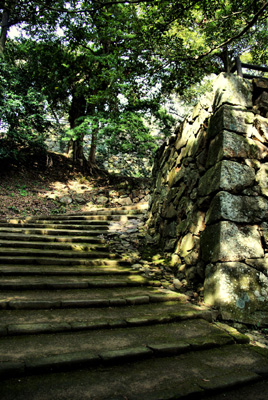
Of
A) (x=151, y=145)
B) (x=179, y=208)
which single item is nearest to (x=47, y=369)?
(x=179, y=208)

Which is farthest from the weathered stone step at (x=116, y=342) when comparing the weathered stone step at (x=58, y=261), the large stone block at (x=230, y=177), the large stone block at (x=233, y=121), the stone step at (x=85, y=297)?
the large stone block at (x=233, y=121)

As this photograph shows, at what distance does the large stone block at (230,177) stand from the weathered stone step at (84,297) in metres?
1.48

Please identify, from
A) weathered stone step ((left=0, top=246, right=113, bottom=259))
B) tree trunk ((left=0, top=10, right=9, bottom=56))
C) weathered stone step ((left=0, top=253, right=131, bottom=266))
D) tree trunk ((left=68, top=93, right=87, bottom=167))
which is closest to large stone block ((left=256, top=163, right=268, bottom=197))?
weathered stone step ((left=0, top=253, right=131, bottom=266))

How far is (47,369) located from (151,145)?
9.10 metres

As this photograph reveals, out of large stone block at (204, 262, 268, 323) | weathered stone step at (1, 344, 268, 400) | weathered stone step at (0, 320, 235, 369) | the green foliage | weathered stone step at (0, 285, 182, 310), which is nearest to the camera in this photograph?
weathered stone step at (1, 344, 268, 400)

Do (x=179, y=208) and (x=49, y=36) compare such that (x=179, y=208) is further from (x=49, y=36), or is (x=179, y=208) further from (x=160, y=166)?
(x=49, y=36)

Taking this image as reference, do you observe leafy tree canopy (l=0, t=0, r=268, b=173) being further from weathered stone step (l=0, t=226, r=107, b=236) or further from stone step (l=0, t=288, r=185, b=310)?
stone step (l=0, t=288, r=185, b=310)

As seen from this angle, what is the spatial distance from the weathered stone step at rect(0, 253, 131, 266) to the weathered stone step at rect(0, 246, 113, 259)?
0.10 metres

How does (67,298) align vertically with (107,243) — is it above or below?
below

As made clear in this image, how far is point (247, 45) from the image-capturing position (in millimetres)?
10805

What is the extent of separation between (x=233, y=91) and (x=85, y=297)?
3341mm

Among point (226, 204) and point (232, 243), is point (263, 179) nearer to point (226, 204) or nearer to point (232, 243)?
point (226, 204)

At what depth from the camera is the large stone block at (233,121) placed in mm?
3570

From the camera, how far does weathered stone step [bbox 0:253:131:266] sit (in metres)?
3.83
